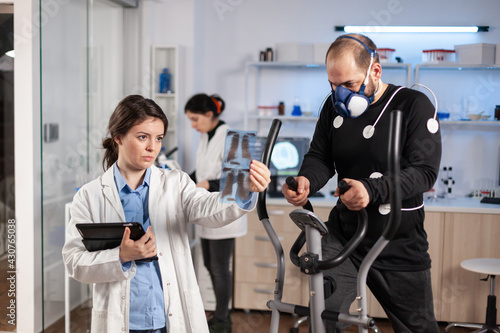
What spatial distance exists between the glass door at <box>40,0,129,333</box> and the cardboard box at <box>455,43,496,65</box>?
8.38 ft

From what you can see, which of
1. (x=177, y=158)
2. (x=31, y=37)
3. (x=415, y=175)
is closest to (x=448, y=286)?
(x=177, y=158)

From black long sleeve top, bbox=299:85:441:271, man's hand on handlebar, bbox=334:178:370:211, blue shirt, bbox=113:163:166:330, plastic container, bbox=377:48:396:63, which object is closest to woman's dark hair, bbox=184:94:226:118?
plastic container, bbox=377:48:396:63

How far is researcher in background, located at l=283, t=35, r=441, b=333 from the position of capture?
171cm

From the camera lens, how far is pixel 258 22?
4.43 meters

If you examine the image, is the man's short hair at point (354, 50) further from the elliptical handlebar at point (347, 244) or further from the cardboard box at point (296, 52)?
the cardboard box at point (296, 52)

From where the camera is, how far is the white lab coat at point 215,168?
336 centimetres

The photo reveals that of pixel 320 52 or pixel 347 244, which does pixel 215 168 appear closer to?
pixel 320 52

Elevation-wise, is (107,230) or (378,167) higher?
(378,167)

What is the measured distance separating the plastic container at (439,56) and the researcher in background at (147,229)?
272cm

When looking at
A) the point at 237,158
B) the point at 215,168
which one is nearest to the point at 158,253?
the point at 237,158

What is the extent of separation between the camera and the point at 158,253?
5.82 feet

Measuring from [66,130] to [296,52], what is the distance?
67.7 inches

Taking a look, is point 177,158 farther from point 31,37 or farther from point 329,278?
point 329,278

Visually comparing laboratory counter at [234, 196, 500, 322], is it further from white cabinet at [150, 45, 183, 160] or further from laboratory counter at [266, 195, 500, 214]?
white cabinet at [150, 45, 183, 160]
